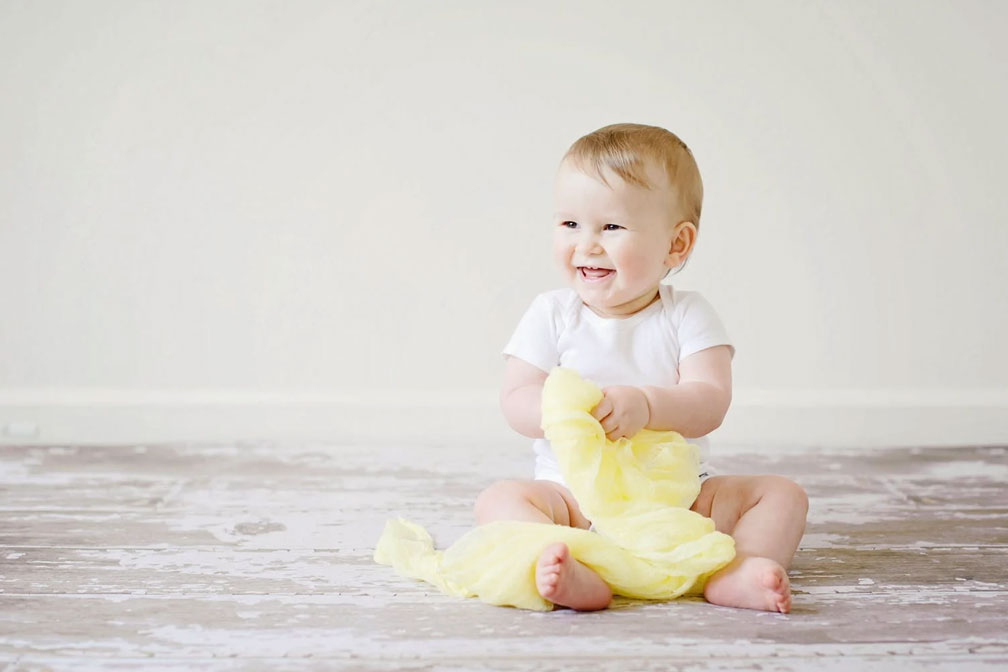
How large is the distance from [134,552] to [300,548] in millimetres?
203

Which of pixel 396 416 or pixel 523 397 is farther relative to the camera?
pixel 396 416

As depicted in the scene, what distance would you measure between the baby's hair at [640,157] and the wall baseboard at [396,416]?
94 centimetres

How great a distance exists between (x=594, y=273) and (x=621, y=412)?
0.63 ft

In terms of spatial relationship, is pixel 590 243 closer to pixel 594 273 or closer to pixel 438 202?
pixel 594 273

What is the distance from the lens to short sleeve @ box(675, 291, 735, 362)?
131 cm

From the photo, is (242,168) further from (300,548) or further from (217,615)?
(217,615)

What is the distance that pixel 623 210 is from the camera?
1251 millimetres

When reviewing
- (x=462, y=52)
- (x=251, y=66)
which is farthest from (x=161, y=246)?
(x=462, y=52)

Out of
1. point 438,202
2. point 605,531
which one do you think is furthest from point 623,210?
point 438,202

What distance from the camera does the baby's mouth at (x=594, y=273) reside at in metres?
1.29

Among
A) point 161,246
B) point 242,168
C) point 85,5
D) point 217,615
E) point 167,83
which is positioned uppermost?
point 85,5

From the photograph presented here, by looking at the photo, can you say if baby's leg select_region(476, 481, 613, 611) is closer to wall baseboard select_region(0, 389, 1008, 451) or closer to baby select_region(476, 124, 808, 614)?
baby select_region(476, 124, 808, 614)

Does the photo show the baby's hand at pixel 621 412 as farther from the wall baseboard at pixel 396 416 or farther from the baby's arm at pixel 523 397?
the wall baseboard at pixel 396 416

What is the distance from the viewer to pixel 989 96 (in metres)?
2.08
